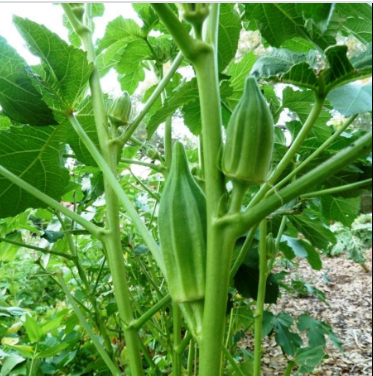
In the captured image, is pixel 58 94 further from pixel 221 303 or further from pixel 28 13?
pixel 221 303

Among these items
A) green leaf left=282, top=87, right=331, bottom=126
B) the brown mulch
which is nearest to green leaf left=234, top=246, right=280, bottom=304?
green leaf left=282, top=87, right=331, bottom=126

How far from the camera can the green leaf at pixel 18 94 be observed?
482 mm

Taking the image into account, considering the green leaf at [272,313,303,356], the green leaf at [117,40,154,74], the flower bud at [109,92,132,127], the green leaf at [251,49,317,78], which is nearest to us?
the green leaf at [251,49,317,78]

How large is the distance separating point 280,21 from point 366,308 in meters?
2.29

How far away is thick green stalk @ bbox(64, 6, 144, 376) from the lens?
0.45m

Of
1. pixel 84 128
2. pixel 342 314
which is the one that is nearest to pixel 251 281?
pixel 84 128

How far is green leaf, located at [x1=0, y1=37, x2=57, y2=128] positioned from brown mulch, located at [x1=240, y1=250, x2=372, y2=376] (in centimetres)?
135

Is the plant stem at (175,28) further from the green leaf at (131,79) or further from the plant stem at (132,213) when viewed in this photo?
the green leaf at (131,79)

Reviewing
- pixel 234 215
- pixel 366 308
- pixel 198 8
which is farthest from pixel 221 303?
pixel 366 308

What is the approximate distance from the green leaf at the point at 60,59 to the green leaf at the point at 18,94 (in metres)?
0.03

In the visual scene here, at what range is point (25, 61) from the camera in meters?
0.49

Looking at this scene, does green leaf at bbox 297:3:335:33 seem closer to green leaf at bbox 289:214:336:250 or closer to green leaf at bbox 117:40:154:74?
green leaf at bbox 117:40:154:74

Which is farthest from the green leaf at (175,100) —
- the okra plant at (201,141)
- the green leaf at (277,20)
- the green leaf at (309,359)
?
the green leaf at (309,359)

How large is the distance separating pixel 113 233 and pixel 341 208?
479mm
